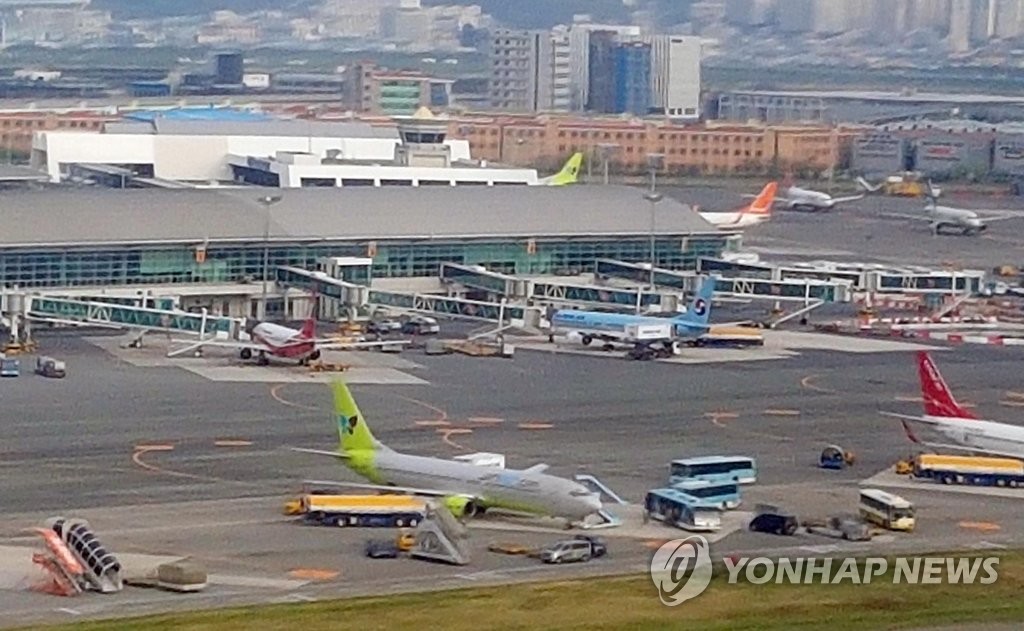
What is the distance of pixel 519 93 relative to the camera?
156 metres

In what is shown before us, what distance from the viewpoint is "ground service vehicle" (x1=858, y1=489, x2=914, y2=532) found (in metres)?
36.0

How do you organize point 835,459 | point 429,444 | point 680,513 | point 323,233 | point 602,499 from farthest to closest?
1. point 323,233
2. point 429,444
3. point 835,459
4. point 602,499
5. point 680,513

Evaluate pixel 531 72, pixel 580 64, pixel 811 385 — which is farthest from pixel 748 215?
pixel 580 64

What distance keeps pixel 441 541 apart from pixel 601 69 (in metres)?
127

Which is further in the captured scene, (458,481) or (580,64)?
(580,64)

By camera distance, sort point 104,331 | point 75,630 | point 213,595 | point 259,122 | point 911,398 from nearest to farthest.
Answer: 1. point 75,630
2. point 213,595
3. point 911,398
4. point 104,331
5. point 259,122

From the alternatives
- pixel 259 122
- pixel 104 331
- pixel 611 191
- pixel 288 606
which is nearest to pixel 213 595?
pixel 288 606

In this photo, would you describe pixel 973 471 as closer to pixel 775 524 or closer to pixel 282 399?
pixel 775 524

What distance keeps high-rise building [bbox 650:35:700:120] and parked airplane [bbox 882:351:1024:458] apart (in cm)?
11235

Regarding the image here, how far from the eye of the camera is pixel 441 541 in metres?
33.4

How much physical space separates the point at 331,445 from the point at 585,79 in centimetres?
11668

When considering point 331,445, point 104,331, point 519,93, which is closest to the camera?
point 331,445

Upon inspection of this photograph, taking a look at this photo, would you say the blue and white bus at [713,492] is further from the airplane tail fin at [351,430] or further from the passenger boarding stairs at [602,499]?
the airplane tail fin at [351,430]

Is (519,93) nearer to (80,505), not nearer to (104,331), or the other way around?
(104,331)
